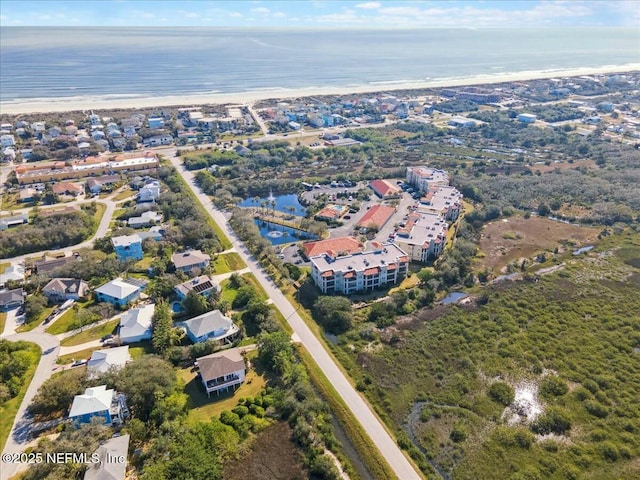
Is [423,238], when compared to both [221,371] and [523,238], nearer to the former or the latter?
[523,238]

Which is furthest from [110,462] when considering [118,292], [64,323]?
[118,292]

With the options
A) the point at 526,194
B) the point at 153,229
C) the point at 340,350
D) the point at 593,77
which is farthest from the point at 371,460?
the point at 593,77

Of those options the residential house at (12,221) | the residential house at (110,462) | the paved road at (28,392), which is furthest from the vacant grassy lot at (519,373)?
the residential house at (12,221)

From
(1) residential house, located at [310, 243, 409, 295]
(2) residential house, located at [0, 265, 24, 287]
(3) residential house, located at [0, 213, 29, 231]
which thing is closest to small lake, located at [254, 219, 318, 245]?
(1) residential house, located at [310, 243, 409, 295]

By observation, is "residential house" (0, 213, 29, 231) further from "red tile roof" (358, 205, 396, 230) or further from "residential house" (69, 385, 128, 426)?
"red tile roof" (358, 205, 396, 230)

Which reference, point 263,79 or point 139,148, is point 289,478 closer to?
point 139,148

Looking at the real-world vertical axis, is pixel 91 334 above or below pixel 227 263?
below
